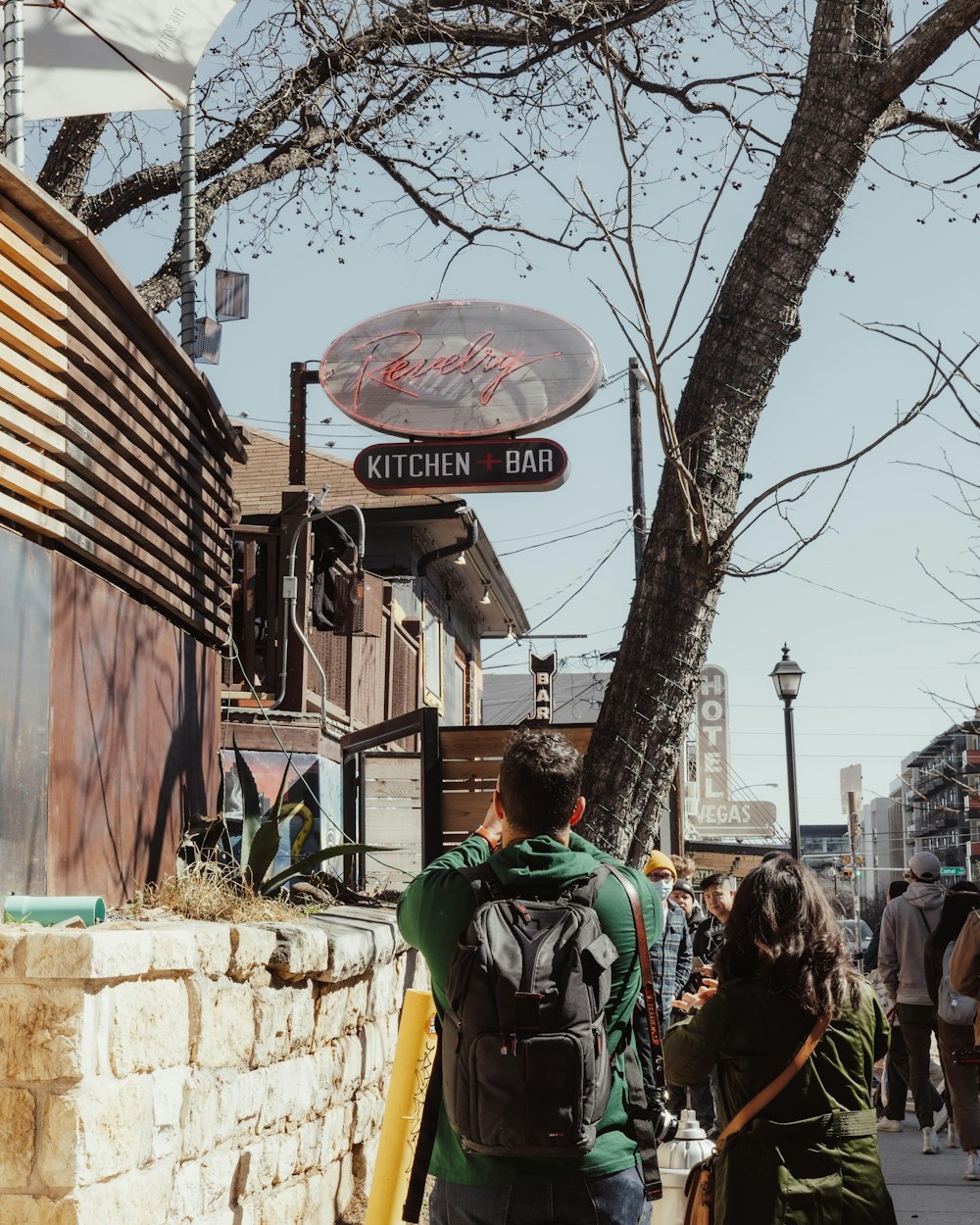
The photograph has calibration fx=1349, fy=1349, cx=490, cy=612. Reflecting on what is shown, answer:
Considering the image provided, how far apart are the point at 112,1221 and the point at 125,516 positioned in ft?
9.74

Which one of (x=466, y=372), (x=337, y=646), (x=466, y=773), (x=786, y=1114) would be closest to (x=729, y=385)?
(x=786, y=1114)

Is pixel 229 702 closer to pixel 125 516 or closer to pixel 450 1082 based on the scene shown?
pixel 125 516

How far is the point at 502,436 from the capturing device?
10562 millimetres

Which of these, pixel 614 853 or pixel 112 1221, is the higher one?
pixel 614 853

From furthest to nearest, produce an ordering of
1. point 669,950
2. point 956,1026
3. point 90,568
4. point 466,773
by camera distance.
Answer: point 466,773
point 956,1026
point 669,950
point 90,568

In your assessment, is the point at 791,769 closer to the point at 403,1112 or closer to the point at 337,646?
the point at 337,646

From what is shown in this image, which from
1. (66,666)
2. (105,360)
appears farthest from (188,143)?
(66,666)

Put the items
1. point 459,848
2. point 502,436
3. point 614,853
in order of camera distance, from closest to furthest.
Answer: point 459,848 → point 614,853 → point 502,436

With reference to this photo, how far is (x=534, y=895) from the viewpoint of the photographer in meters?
3.09

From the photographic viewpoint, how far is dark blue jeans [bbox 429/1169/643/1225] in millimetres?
2889

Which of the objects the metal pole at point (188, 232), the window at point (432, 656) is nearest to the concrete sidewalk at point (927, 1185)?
the metal pole at point (188, 232)

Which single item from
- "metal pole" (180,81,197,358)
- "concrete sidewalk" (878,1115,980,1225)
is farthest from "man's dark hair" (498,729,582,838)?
"metal pole" (180,81,197,358)

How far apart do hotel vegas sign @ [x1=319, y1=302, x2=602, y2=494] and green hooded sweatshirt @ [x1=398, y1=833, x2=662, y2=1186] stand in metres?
7.47

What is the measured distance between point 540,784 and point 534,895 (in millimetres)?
255
